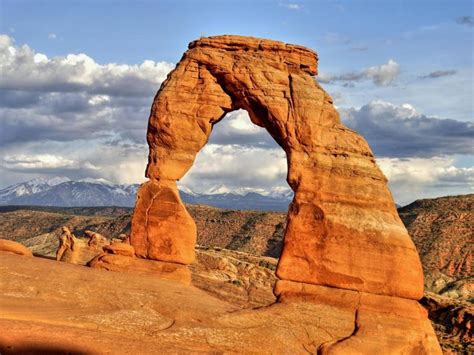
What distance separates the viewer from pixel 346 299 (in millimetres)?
27047

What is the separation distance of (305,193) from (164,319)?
8.52m

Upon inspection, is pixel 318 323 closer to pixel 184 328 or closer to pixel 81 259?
pixel 184 328

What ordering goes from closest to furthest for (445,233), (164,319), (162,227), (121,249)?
(164,319), (121,249), (162,227), (445,233)

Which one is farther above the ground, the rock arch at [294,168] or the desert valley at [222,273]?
the rock arch at [294,168]

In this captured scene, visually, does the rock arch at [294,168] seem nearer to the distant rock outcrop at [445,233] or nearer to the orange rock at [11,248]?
the orange rock at [11,248]

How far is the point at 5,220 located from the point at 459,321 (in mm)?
104458

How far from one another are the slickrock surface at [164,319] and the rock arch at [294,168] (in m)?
1.25

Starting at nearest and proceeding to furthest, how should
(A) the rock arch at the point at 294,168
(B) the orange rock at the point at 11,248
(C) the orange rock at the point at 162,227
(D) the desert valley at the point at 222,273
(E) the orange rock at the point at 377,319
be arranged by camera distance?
(D) the desert valley at the point at 222,273 → (E) the orange rock at the point at 377,319 → (A) the rock arch at the point at 294,168 → (B) the orange rock at the point at 11,248 → (C) the orange rock at the point at 162,227

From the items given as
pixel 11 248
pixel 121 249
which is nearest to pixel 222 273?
pixel 121 249

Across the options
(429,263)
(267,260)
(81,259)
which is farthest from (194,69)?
(429,263)

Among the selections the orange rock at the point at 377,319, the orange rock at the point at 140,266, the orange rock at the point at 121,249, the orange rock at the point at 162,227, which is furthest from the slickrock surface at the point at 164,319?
the orange rock at the point at 121,249

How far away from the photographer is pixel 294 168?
2884cm

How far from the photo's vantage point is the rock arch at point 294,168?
90.2 ft

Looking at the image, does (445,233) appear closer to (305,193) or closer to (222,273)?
(222,273)
